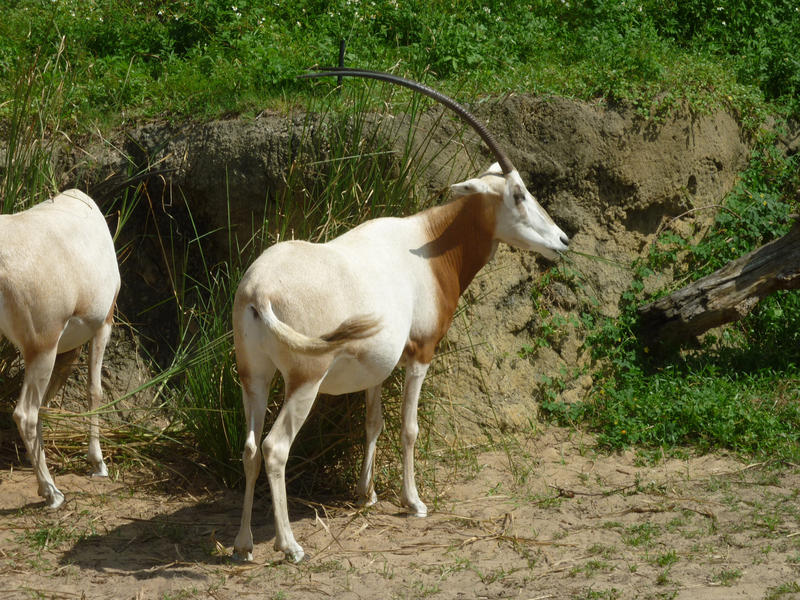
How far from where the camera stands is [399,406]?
19.1ft

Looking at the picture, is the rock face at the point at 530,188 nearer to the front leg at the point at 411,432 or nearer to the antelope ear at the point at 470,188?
the front leg at the point at 411,432

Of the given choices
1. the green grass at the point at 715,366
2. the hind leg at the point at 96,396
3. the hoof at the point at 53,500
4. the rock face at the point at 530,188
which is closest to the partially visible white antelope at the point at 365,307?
Result: the rock face at the point at 530,188

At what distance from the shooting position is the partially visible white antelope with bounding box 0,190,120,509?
4.97m

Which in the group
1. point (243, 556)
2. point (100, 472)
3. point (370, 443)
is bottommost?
point (100, 472)

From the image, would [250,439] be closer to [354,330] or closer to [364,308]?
[354,330]

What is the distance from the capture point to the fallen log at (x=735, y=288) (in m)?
6.83

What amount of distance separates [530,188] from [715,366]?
1906mm

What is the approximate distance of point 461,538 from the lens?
5082mm

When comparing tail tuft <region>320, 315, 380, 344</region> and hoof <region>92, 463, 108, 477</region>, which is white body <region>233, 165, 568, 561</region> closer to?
tail tuft <region>320, 315, 380, 344</region>

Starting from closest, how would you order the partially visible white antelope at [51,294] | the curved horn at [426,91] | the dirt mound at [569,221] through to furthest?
the partially visible white antelope at [51,294] < the curved horn at [426,91] < the dirt mound at [569,221]

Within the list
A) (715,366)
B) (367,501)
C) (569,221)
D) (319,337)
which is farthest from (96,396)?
(715,366)

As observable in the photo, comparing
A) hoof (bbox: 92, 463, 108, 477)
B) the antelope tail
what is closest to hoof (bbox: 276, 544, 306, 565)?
the antelope tail

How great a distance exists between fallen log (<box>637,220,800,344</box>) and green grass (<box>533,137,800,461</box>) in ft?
1.18

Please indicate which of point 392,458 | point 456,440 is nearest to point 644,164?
point 456,440
